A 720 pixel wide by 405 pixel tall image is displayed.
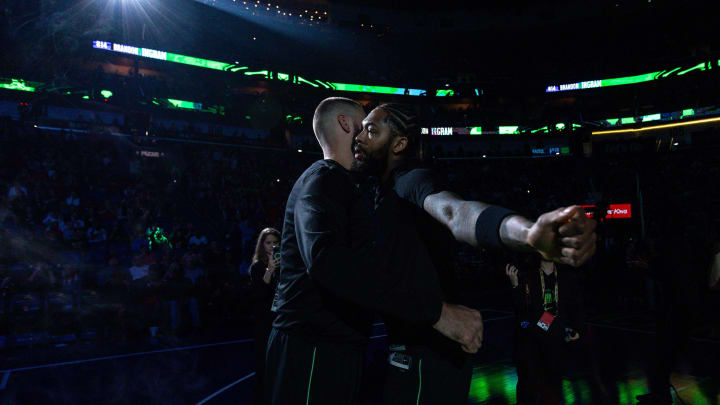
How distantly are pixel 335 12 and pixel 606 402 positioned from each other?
35.8 m

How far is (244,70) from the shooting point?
3030 cm

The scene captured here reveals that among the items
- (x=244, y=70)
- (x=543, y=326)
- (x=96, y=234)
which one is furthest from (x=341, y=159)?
(x=244, y=70)

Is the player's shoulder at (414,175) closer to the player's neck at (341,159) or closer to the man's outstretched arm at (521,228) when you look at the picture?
the man's outstretched arm at (521,228)

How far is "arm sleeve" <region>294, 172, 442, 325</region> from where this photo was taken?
1.62 m

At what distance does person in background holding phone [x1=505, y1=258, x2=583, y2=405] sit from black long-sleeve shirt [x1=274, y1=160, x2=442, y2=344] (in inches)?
115

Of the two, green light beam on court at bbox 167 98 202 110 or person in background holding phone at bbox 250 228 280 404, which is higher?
green light beam on court at bbox 167 98 202 110

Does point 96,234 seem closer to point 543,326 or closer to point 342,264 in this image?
point 543,326

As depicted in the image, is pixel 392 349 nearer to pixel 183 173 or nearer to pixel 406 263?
pixel 406 263

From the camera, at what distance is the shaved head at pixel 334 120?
2299 mm

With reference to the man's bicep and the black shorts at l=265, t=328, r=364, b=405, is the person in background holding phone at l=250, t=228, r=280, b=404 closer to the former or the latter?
the black shorts at l=265, t=328, r=364, b=405

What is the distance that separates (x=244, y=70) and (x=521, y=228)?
31.7 metres

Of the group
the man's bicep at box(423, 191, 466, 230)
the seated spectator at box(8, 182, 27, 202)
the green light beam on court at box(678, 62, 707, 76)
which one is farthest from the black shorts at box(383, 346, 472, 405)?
the green light beam on court at box(678, 62, 707, 76)

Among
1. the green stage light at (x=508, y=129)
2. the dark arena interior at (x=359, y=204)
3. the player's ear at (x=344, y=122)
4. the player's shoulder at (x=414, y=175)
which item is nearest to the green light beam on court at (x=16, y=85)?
the dark arena interior at (x=359, y=204)

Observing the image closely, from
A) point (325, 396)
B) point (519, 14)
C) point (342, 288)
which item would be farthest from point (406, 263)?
point (519, 14)
